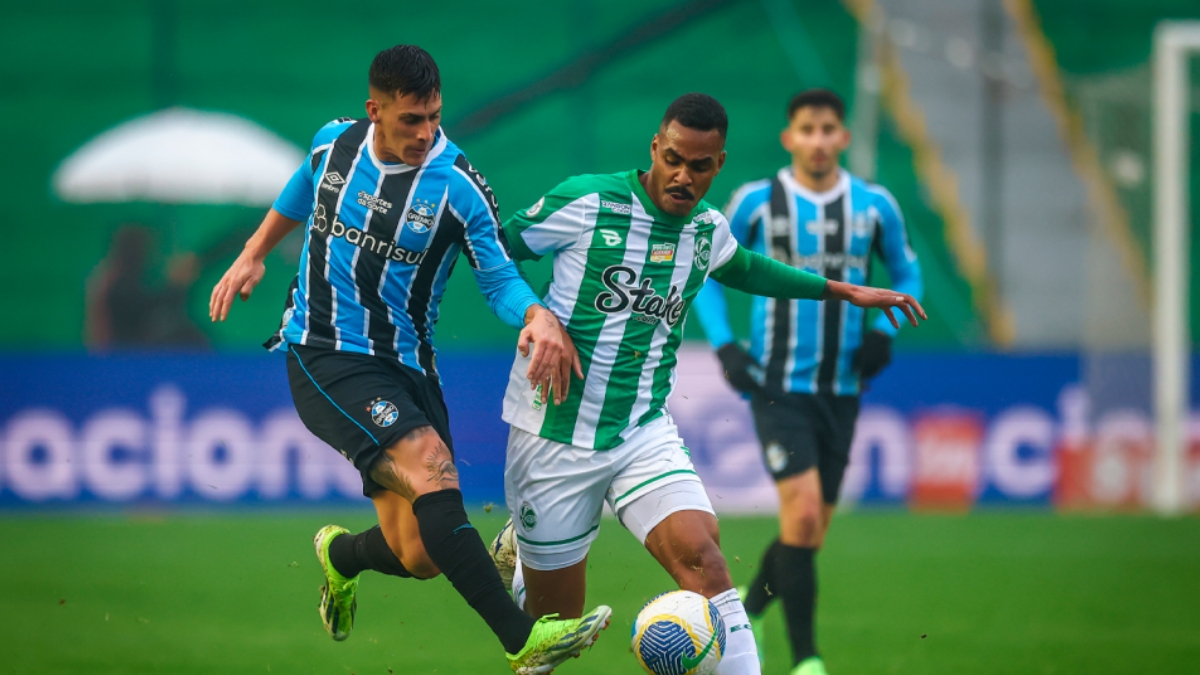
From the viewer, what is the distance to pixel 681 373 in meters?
13.0

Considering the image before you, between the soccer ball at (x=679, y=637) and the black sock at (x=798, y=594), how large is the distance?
1.58m

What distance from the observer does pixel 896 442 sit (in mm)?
13070

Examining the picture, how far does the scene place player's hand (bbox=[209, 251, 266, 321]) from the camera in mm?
5102

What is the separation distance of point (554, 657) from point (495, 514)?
9.30m

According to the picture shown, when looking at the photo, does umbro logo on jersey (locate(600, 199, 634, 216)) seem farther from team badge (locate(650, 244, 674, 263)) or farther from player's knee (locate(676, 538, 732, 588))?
player's knee (locate(676, 538, 732, 588))

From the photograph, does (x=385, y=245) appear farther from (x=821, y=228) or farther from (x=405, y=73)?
(x=821, y=228)

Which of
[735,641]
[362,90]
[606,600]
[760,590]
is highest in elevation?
[362,90]

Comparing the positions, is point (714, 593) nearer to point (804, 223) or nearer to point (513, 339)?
point (804, 223)

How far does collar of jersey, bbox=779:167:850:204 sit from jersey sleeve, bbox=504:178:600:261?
1.93 m

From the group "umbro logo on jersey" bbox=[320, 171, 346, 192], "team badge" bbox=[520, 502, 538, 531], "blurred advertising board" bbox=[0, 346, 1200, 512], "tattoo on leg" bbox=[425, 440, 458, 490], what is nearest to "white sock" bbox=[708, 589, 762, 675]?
"team badge" bbox=[520, 502, 538, 531]

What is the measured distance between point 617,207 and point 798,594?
2058mm

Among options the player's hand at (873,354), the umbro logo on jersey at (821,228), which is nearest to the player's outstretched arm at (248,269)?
the umbro logo on jersey at (821,228)

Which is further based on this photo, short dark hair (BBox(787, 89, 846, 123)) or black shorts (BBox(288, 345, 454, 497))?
short dark hair (BBox(787, 89, 846, 123))

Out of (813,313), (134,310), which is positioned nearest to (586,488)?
(813,313)
